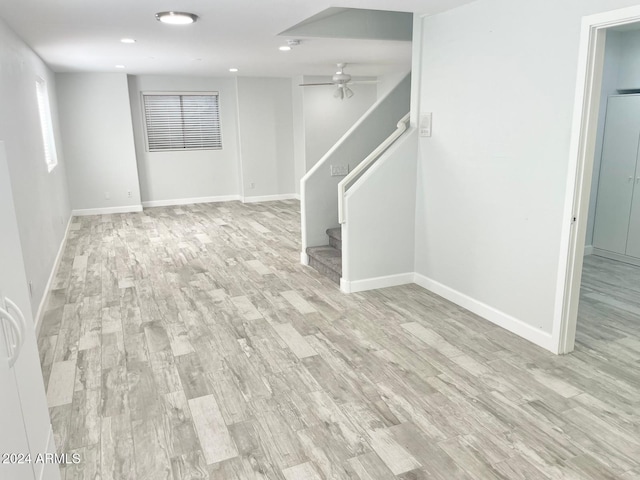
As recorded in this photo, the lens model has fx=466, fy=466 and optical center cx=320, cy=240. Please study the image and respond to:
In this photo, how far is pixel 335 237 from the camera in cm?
508

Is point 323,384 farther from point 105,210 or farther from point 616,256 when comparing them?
point 105,210

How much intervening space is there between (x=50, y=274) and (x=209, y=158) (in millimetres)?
5055

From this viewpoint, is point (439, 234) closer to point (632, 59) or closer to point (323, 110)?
point (632, 59)

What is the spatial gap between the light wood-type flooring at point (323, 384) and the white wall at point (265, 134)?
485 centimetres

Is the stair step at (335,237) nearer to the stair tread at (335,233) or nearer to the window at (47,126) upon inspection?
the stair tread at (335,233)

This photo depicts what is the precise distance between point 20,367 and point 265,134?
8093 millimetres

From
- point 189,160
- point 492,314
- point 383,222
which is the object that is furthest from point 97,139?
point 492,314

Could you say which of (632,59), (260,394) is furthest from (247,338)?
(632,59)

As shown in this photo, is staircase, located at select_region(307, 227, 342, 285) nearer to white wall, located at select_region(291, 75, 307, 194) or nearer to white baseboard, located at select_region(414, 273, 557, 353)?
white baseboard, located at select_region(414, 273, 557, 353)

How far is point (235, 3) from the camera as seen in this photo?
341 centimetres

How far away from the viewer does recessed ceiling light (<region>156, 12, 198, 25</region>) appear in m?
3.70

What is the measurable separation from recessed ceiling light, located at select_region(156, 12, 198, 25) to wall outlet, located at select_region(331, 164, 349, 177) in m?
2.07

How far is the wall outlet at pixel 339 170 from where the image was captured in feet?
17.1

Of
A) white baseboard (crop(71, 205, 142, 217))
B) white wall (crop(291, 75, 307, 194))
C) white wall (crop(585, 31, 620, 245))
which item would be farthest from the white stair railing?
white baseboard (crop(71, 205, 142, 217))
